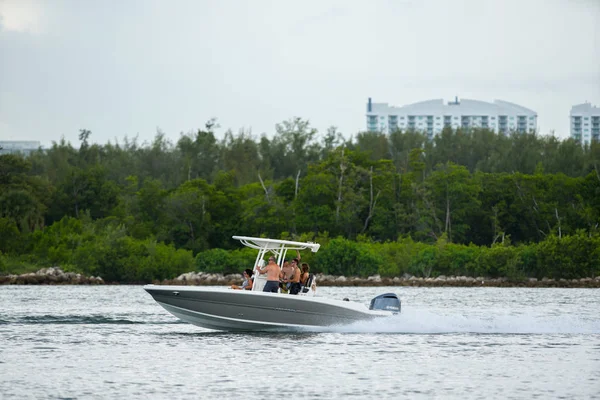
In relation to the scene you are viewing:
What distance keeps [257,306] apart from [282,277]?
967 mm

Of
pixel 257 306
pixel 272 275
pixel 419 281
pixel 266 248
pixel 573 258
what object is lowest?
pixel 419 281

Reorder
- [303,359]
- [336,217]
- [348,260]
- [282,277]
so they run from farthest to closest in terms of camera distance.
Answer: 1. [336,217]
2. [348,260]
3. [282,277]
4. [303,359]

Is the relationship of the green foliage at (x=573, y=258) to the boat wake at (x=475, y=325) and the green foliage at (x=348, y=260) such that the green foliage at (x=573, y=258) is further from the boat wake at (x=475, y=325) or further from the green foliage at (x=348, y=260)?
the boat wake at (x=475, y=325)

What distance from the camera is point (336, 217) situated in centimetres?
8081

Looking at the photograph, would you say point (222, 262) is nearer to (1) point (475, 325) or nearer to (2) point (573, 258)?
(2) point (573, 258)

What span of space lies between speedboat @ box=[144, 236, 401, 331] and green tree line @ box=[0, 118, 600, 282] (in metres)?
40.4

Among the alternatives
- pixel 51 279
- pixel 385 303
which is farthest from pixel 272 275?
pixel 51 279

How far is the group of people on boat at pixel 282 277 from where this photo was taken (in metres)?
25.0

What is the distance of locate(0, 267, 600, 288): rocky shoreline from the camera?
207ft

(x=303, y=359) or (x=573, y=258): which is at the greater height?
(x=573, y=258)

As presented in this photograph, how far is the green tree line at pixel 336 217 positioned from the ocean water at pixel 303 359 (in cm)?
3454

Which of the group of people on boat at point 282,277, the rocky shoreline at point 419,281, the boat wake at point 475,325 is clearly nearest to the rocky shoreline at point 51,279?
the rocky shoreline at point 419,281

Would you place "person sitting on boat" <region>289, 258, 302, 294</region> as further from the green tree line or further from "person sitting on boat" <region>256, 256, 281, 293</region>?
the green tree line

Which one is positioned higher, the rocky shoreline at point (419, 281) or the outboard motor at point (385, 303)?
the outboard motor at point (385, 303)
